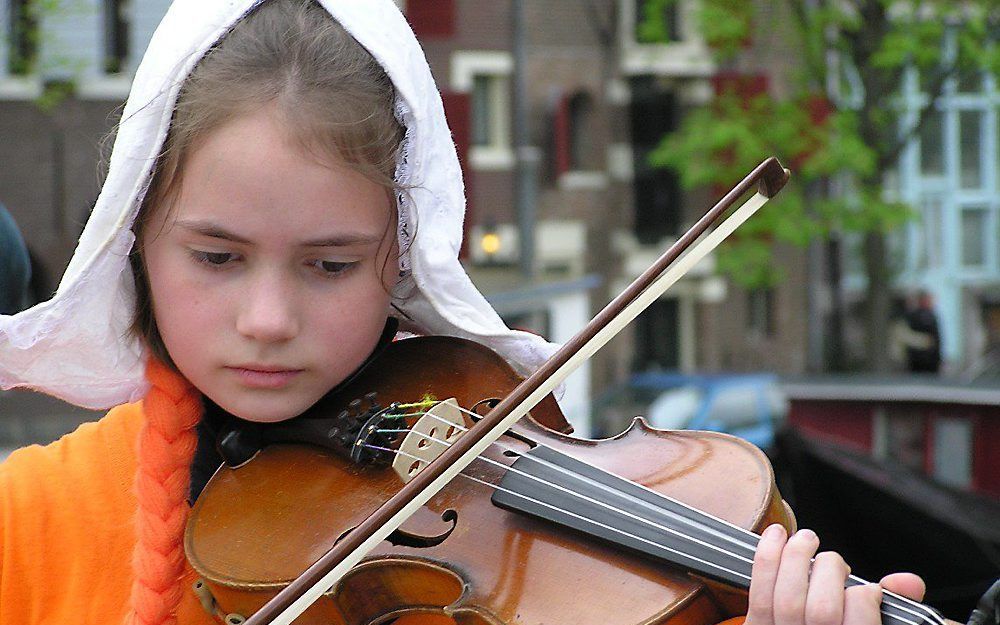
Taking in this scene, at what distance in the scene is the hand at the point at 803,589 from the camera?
95 centimetres

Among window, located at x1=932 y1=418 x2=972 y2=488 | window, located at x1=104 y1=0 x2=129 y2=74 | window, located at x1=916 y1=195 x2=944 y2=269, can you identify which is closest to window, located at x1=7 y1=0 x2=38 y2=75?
window, located at x1=104 y1=0 x2=129 y2=74

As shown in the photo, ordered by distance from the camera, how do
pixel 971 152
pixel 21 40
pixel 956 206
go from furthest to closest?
pixel 971 152, pixel 956 206, pixel 21 40

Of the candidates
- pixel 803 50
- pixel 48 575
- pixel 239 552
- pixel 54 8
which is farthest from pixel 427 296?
pixel 803 50

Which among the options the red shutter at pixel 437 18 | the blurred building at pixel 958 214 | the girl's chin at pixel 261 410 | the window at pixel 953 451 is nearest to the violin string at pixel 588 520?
the girl's chin at pixel 261 410

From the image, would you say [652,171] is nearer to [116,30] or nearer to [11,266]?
[116,30]

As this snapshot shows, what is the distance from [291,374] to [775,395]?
18.6 feet

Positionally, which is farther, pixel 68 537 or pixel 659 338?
pixel 659 338

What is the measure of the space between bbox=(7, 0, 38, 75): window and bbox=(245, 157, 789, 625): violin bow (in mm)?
3496

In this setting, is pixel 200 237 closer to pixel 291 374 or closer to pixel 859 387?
pixel 291 374

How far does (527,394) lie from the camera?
48.3 inches

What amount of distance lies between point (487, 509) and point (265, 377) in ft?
0.85

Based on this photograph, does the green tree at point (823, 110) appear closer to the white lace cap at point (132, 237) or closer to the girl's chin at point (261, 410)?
the white lace cap at point (132, 237)

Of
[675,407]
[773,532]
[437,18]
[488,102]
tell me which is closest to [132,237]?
[773,532]

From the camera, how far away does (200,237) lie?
1.16 meters
